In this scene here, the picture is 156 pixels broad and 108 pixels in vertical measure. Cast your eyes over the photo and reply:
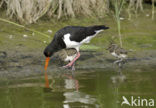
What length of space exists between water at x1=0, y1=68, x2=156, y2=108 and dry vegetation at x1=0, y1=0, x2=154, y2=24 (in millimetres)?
2734

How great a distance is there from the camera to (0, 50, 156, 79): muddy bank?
9.45 meters

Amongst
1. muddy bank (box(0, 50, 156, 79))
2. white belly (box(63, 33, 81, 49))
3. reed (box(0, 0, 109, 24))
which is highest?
reed (box(0, 0, 109, 24))

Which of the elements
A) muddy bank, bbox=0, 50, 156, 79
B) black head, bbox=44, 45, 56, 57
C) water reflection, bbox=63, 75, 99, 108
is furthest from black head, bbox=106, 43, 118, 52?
water reflection, bbox=63, 75, 99, 108

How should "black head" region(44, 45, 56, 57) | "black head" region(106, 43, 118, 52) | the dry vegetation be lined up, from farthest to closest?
the dry vegetation → "black head" region(106, 43, 118, 52) → "black head" region(44, 45, 56, 57)

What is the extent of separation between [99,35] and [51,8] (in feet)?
4.92

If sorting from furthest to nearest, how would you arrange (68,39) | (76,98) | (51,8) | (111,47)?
(51,8)
(111,47)
(68,39)
(76,98)

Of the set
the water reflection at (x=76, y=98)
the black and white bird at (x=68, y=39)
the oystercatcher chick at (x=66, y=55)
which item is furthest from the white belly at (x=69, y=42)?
the water reflection at (x=76, y=98)

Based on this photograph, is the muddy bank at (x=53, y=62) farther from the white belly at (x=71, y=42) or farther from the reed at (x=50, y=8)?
the reed at (x=50, y=8)

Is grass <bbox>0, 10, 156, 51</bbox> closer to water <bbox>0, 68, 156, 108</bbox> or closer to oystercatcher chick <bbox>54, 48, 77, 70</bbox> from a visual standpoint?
oystercatcher chick <bbox>54, 48, 77, 70</bbox>

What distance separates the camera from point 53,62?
407 inches

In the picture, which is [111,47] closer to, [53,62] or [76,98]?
[53,62]

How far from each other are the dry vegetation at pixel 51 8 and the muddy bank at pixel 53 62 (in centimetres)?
151

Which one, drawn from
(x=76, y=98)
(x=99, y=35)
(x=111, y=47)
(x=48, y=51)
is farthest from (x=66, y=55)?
(x=76, y=98)

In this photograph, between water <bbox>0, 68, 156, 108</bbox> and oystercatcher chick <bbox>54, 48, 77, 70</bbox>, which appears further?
oystercatcher chick <bbox>54, 48, 77, 70</bbox>
